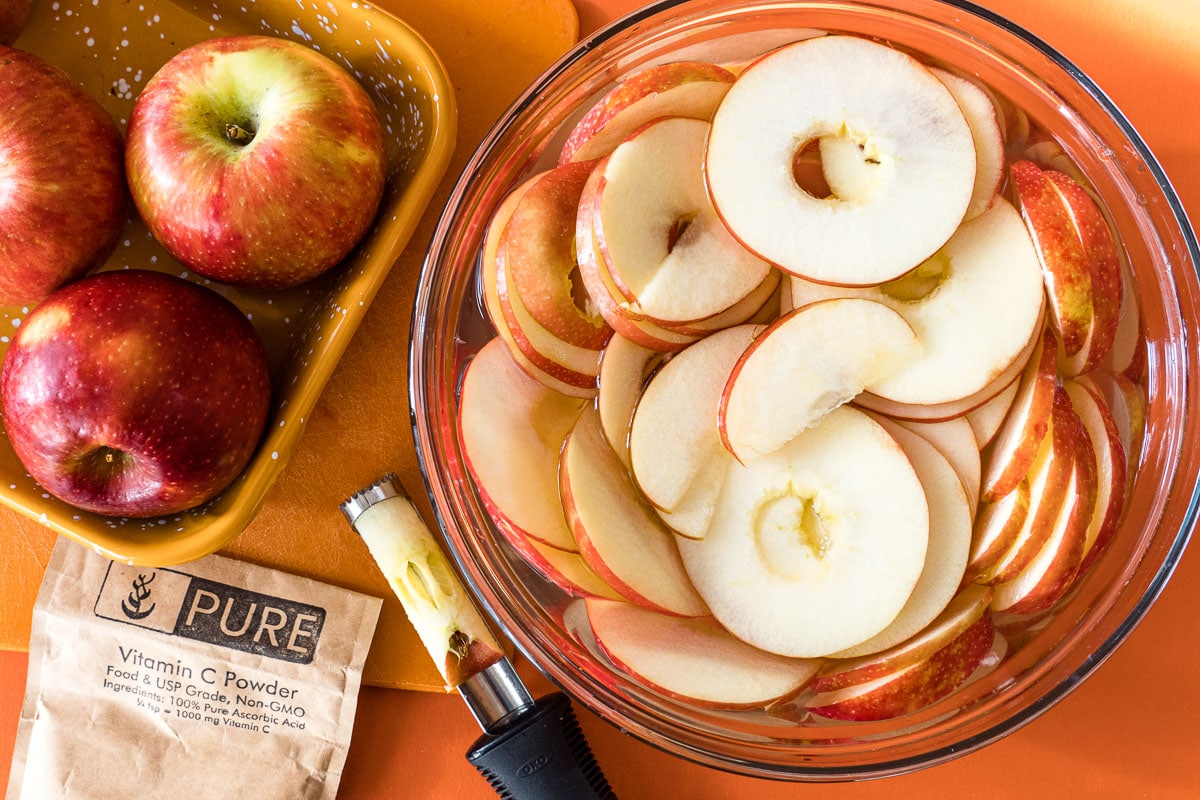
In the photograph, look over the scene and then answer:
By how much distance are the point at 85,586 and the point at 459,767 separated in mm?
362

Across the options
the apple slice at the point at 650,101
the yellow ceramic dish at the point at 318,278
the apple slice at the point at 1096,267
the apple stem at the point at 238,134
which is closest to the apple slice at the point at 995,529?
the apple slice at the point at 1096,267

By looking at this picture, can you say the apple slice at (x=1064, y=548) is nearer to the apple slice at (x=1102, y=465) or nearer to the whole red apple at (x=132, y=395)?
the apple slice at (x=1102, y=465)

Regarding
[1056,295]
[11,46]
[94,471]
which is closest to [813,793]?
[1056,295]

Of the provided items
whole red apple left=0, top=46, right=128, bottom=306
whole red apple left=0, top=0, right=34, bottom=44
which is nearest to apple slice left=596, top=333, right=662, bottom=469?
whole red apple left=0, top=46, right=128, bottom=306

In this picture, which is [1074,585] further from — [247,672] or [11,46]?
[11,46]

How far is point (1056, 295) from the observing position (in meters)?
0.63

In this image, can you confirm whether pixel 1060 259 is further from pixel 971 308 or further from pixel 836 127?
pixel 836 127

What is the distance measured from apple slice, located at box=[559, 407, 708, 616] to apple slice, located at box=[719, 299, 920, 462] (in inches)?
3.6

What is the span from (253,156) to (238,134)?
0.05 m

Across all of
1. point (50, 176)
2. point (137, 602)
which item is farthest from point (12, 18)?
point (137, 602)

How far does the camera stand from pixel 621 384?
667mm

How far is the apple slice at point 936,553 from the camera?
66cm

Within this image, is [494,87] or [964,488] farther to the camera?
[494,87]

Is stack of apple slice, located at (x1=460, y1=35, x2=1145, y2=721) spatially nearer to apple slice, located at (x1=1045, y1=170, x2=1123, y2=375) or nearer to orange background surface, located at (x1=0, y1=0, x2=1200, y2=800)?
apple slice, located at (x1=1045, y1=170, x2=1123, y2=375)
